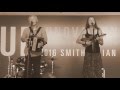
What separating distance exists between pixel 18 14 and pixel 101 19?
0.81 metres

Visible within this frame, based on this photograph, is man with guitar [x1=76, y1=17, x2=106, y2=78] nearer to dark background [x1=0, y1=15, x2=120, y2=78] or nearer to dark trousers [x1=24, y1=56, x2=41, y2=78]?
dark background [x1=0, y1=15, x2=120, y2=78]

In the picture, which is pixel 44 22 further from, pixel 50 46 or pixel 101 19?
pixel 101 19

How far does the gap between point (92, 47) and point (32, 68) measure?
61cm

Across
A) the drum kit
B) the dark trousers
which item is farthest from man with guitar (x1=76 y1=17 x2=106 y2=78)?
the dark trousers

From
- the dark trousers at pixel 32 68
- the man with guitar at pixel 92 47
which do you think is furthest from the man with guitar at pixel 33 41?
the man with guitar at pixel 92 47

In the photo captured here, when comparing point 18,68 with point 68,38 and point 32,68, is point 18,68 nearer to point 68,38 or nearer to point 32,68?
point 32,68

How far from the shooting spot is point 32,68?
228cm

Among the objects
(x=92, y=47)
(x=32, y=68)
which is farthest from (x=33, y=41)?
(x=92, y=47)

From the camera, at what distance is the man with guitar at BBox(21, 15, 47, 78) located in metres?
2.29

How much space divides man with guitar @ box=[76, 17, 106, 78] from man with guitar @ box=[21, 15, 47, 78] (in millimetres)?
359

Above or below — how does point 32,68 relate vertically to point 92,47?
below

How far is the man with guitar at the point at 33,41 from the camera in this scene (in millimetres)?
2295

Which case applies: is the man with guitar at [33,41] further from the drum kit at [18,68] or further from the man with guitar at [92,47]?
the man with guitar at [92,47]
